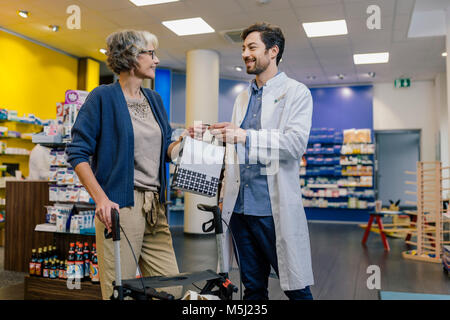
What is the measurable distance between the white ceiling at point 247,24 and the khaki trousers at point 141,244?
4497mm

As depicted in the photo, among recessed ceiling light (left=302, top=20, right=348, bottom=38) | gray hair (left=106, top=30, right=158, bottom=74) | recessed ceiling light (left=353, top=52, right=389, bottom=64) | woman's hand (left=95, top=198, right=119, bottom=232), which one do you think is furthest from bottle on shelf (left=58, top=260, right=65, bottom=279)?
recessed ceiling light (left=353, top=52, right=389, bottom=64)

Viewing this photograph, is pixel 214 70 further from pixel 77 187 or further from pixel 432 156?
pixel 432 156

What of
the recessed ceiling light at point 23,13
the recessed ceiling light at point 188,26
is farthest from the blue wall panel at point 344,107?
the recessed ceiling light at point 23,13

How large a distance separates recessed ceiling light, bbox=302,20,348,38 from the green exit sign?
13.4 ft

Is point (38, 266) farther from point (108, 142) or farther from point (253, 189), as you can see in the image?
point (253, 189)

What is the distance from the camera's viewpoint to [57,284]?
10.8 feet

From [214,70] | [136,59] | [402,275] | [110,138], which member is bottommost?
[402,275]

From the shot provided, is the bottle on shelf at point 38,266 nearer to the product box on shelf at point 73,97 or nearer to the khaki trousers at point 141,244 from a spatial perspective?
the product box on shelf at point 73,97

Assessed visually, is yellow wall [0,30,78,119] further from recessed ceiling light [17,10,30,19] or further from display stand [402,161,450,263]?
display stand [402,161,450,263]

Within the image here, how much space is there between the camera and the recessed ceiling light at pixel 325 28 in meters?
6.19

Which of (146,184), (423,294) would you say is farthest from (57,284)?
(423,294)

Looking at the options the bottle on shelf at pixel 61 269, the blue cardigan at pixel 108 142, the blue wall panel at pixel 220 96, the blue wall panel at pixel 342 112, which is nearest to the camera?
the blue cardigan at pixel 108 142

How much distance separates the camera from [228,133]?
1659 mm
